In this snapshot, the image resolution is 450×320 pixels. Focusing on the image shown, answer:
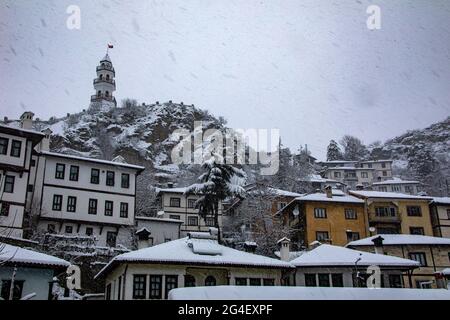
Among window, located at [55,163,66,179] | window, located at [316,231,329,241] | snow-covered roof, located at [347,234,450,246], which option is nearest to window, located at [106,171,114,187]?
window, located at [55,163,66,179]

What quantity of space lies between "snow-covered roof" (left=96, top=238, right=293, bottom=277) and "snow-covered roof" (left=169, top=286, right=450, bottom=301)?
10267mm

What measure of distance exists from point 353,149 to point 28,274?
6587cm

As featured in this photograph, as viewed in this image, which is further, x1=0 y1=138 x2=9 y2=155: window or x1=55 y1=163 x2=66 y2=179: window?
x1=55 y1=163 x2=66 y2=179: window

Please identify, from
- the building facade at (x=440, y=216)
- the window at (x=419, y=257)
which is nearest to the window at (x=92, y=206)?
the window at (x=419, y=257)

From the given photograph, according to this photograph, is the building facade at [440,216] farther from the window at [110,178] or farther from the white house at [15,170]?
the white house at [15,170]

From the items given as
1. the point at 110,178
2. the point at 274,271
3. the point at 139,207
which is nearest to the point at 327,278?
the point at 274,271

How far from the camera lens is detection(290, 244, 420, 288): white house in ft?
70.4

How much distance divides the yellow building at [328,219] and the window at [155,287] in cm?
1579

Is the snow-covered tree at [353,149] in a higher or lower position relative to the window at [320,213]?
higher

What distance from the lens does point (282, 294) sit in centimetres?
785

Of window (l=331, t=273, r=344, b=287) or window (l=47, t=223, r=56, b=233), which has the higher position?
window (l=47, t=223, r=56, b=233)

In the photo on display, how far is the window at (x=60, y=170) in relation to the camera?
31.2 metres

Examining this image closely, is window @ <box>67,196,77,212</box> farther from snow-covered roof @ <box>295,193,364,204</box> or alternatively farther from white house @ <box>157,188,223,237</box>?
snow-covered roof @ <box>295,193,364,204</box>

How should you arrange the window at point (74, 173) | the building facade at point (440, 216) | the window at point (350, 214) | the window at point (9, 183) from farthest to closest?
the building facade at point (440, 216) → the window at point (350, 214) → the window at point (74, 173) → the window at point (9, 183)
